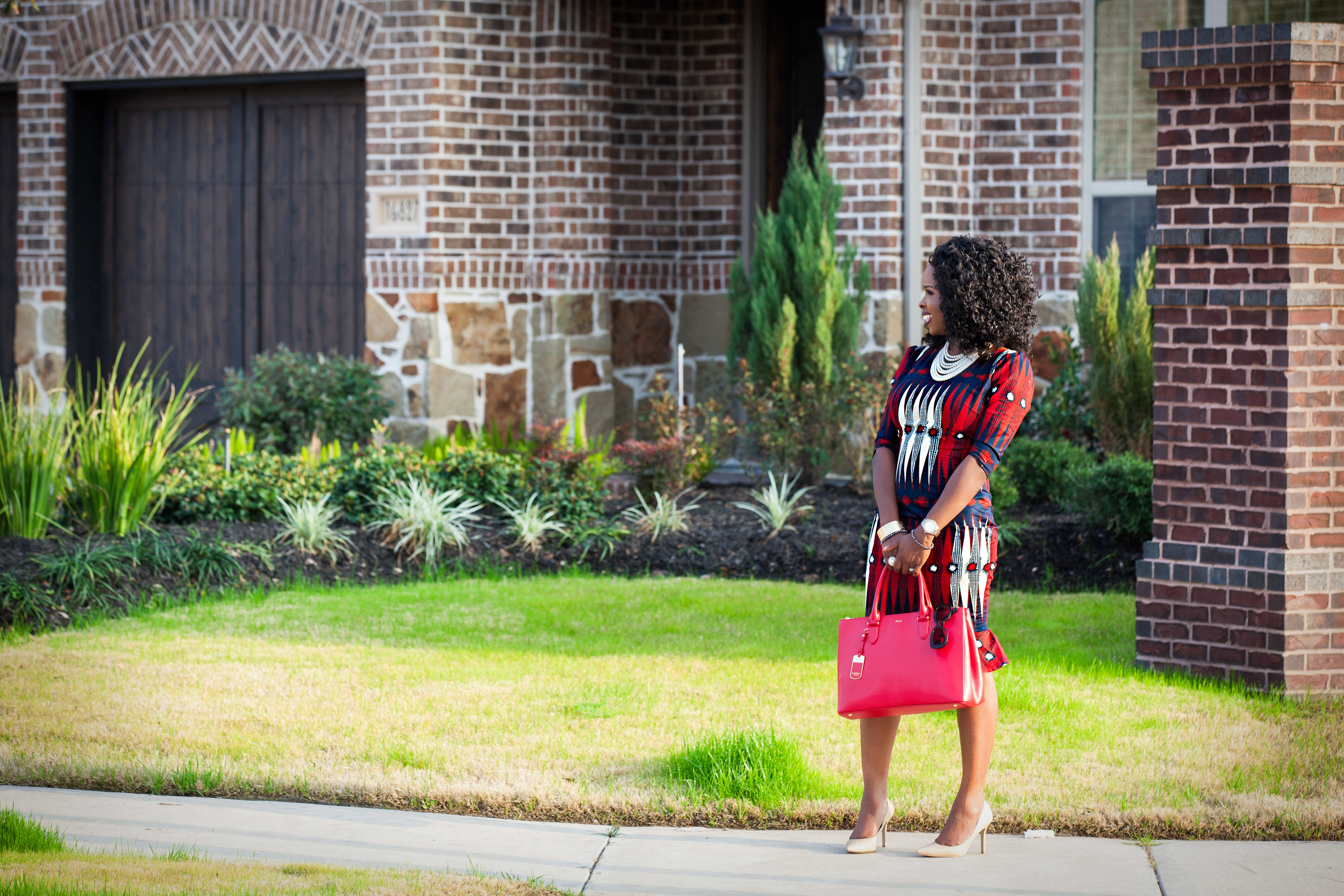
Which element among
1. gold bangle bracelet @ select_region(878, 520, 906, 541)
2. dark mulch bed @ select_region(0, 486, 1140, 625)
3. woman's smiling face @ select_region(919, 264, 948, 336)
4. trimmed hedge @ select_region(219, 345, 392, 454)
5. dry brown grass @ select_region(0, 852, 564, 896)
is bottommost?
dry brown grass @ select_region(0, 852, 564, 896)

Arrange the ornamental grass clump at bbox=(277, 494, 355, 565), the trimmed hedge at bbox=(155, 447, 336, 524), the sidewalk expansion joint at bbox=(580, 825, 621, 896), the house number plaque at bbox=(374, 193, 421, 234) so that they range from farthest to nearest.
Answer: the house number plaque at bbox=(374, 193, 421, 234), the trimmed hedge at bbox=(155, 447, 336, 524), the ornamental grass clump at bbox=(277, 494, 355, 565), the sidewalk expansion joint at bbox=(580, 825, 621, 896)

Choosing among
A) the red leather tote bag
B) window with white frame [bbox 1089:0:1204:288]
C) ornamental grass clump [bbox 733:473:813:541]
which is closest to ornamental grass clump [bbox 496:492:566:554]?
ornamental grass clump [bbox 733:473:813:541]

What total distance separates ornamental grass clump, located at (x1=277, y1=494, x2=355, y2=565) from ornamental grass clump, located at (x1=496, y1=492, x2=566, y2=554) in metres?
0.92

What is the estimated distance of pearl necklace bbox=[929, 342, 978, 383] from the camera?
13.8ft

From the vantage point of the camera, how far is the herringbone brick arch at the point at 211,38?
10.9 metres

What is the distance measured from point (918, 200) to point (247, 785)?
6.74 meters

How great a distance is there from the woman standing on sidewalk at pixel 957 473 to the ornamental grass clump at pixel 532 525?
14.6ft

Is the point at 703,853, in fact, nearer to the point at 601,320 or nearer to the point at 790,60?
the point at 601,320

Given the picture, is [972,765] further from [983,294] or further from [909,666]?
[983,294]

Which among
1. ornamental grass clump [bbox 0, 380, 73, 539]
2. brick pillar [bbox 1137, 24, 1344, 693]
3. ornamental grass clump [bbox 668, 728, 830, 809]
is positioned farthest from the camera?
ornamental grass clump [bbox 0, 380, 73, 539]

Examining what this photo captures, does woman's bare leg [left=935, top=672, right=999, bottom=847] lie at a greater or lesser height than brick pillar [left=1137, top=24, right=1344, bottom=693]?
lesser

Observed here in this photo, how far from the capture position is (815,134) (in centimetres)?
1149

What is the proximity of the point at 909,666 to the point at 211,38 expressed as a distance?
30.0ft

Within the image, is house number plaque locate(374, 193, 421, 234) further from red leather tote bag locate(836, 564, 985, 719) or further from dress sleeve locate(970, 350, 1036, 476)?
red leather tote bag locate(836, 564, 985, 719)
